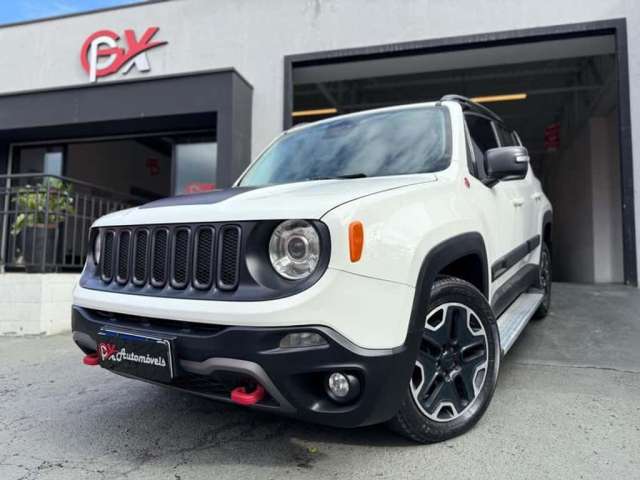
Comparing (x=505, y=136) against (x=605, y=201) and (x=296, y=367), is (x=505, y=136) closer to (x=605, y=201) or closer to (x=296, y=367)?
(x=296, y=367)

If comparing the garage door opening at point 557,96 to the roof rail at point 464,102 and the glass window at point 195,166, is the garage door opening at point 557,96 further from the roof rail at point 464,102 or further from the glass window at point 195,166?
the roof rail at point 464,102

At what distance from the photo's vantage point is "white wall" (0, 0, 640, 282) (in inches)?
277

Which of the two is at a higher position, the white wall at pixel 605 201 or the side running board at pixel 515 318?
the white wall at pixel 605 201

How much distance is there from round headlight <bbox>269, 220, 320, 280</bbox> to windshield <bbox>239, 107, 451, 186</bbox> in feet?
3.09

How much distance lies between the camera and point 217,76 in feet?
24.9

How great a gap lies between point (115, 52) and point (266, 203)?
8112 mm

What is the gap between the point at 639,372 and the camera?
10.5 feet

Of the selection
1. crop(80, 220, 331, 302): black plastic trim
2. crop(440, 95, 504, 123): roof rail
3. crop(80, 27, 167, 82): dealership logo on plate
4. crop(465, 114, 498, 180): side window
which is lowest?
crop(80, 220, 331, 302): black plastic trim

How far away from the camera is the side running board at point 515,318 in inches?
109

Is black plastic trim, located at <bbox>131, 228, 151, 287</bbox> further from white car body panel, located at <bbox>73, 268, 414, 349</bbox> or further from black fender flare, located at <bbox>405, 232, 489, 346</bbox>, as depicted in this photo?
black fender flare, located at <bbox>405, 232, 489, 346</bbox>

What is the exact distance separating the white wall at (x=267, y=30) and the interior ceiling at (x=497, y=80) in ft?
1.38

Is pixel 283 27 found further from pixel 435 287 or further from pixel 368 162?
pixel 435 287

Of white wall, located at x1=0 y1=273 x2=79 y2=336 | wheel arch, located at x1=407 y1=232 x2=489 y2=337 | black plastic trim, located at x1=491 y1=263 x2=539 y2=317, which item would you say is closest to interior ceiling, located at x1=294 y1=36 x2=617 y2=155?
black plastic trim, located at x1=491 y1=263 x2=539 y2=317

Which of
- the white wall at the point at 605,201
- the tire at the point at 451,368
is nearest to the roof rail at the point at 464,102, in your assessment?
the tire at the point at 451,368
